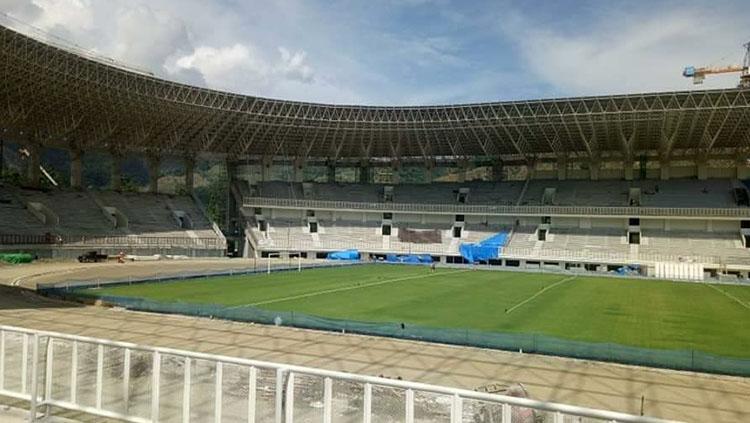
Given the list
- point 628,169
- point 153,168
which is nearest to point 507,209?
point 628,169

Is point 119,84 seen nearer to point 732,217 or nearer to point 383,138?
point 383,138

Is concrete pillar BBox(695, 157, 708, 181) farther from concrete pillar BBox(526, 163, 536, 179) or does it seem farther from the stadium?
concrete pillar BBox(526, 163, 536, 179)

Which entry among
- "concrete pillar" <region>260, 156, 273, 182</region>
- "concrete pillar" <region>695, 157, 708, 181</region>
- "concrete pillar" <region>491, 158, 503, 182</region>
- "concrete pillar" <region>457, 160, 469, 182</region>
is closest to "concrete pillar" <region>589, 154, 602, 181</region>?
"concrete pillar" <region>695, 157, 708, 181</region>

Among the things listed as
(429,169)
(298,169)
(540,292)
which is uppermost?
(429,169)

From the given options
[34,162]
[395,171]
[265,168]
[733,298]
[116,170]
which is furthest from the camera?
[265,168]

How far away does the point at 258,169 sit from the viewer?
8012cm

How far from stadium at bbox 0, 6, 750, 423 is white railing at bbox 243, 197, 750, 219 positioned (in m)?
0.25

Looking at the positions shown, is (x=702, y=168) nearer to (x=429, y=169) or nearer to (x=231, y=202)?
(x=429, y=169)

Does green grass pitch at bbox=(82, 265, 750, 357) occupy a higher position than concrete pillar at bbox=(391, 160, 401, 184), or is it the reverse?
concrete pillar at bbox=(391, 160, 401, 184)

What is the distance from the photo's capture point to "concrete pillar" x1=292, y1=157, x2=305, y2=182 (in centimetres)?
7906

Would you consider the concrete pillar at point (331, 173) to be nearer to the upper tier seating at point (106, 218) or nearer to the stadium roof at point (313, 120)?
the stadium roof at point (313, 120)

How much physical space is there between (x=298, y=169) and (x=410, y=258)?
21.7 metres

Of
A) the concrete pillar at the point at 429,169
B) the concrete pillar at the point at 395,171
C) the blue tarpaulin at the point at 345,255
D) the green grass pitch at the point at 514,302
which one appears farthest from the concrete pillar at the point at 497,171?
the green grass pitch at the point at 514,302

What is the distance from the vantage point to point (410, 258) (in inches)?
2687
